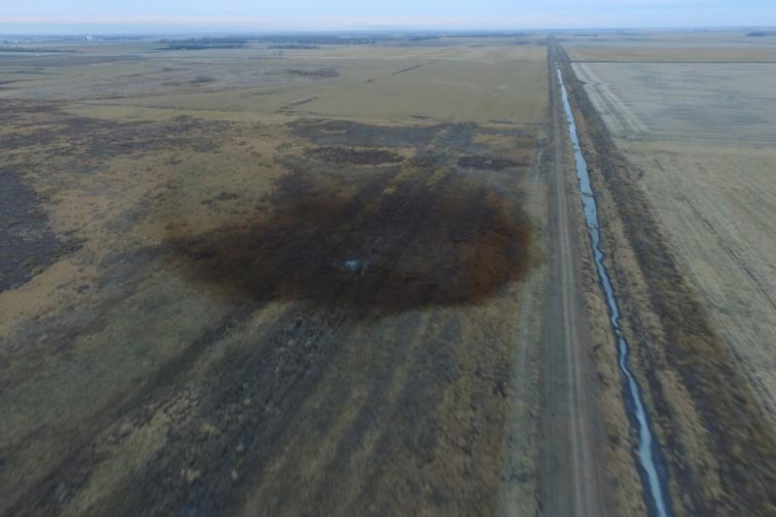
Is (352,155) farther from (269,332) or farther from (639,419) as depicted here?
(639,419)

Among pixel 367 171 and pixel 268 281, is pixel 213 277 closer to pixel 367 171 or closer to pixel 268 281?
pixel 268 281

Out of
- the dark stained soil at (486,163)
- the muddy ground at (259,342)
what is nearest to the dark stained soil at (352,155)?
the muddy ground at (259,342)

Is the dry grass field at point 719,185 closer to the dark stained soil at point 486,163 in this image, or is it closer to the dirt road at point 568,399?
the dirt road at point 568,399

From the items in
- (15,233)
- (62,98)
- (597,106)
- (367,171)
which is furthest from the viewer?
(62,98)

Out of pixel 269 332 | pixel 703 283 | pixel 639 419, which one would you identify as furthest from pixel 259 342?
pixel 703 283

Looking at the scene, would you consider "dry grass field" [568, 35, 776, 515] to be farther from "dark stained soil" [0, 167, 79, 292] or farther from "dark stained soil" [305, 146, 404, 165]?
"dark stained soil" [0, 167, 79, 292]

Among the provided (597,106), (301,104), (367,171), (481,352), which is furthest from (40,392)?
(597,106)
